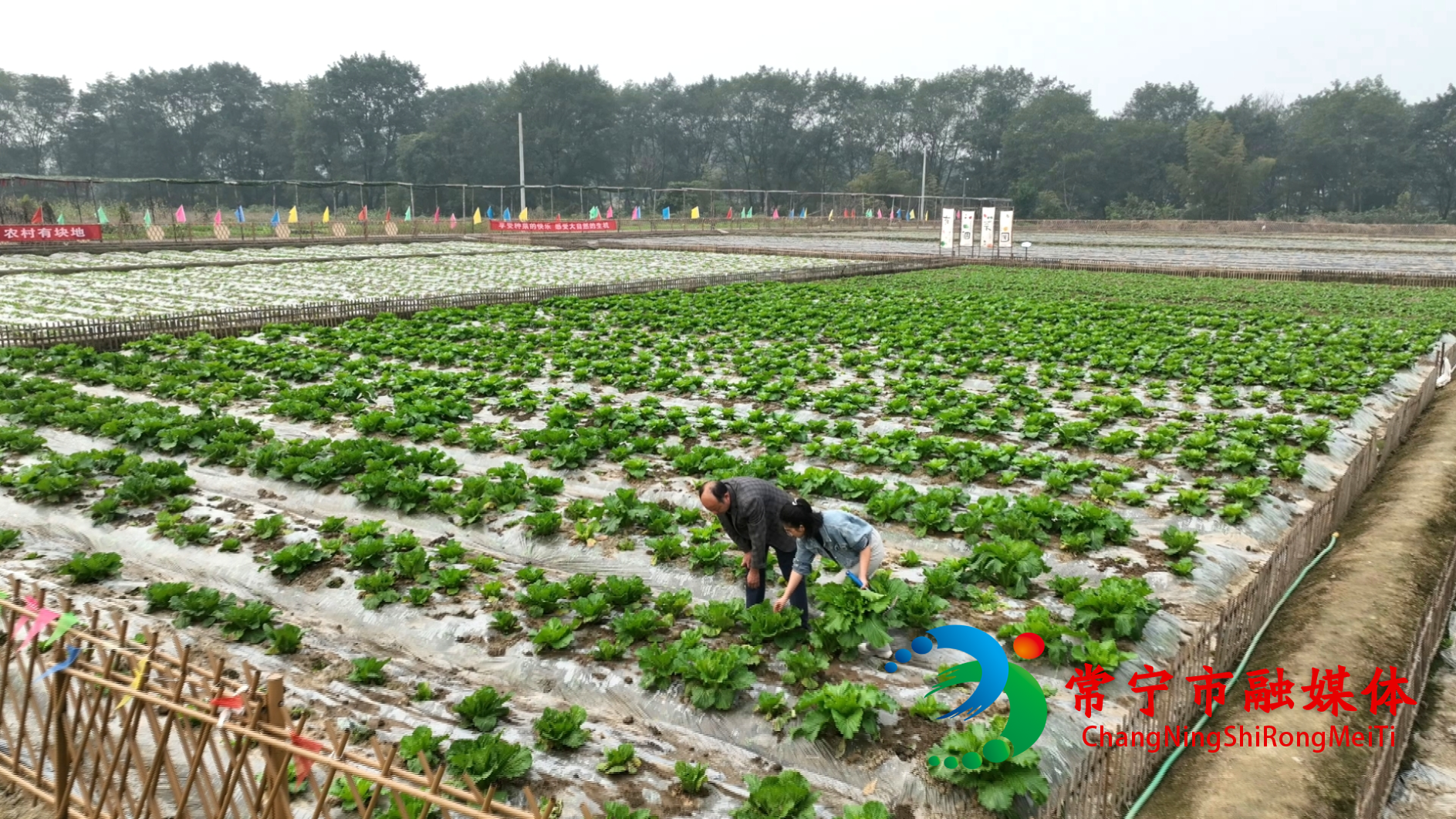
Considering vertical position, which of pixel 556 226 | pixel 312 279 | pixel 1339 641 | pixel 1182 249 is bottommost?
pixel 1339 641

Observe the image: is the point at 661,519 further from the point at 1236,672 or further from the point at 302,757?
the point at 302,757

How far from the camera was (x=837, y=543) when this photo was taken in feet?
20.0

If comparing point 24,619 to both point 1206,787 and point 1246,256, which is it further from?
point 1246,256

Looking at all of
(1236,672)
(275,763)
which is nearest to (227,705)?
(275,763)

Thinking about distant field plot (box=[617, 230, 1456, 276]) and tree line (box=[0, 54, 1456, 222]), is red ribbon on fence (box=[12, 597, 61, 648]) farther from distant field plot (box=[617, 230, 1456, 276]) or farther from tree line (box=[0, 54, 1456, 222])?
tree line (box=[0, 54, 1456, 222])

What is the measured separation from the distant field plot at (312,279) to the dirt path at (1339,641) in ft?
67.7

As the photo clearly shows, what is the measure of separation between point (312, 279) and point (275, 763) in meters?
28.8

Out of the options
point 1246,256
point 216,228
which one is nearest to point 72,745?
point 216,228

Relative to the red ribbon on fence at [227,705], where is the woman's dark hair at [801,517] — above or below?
above

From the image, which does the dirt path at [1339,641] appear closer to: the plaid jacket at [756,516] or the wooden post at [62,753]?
the plaid jacket at [756,516]

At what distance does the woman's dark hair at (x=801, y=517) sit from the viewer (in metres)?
5.68

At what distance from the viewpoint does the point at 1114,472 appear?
9.35 meters

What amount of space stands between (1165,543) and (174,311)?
2192 cm

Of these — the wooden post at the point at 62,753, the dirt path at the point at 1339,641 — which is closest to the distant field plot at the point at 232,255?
Answer: the wooden post at the point at 62,753
